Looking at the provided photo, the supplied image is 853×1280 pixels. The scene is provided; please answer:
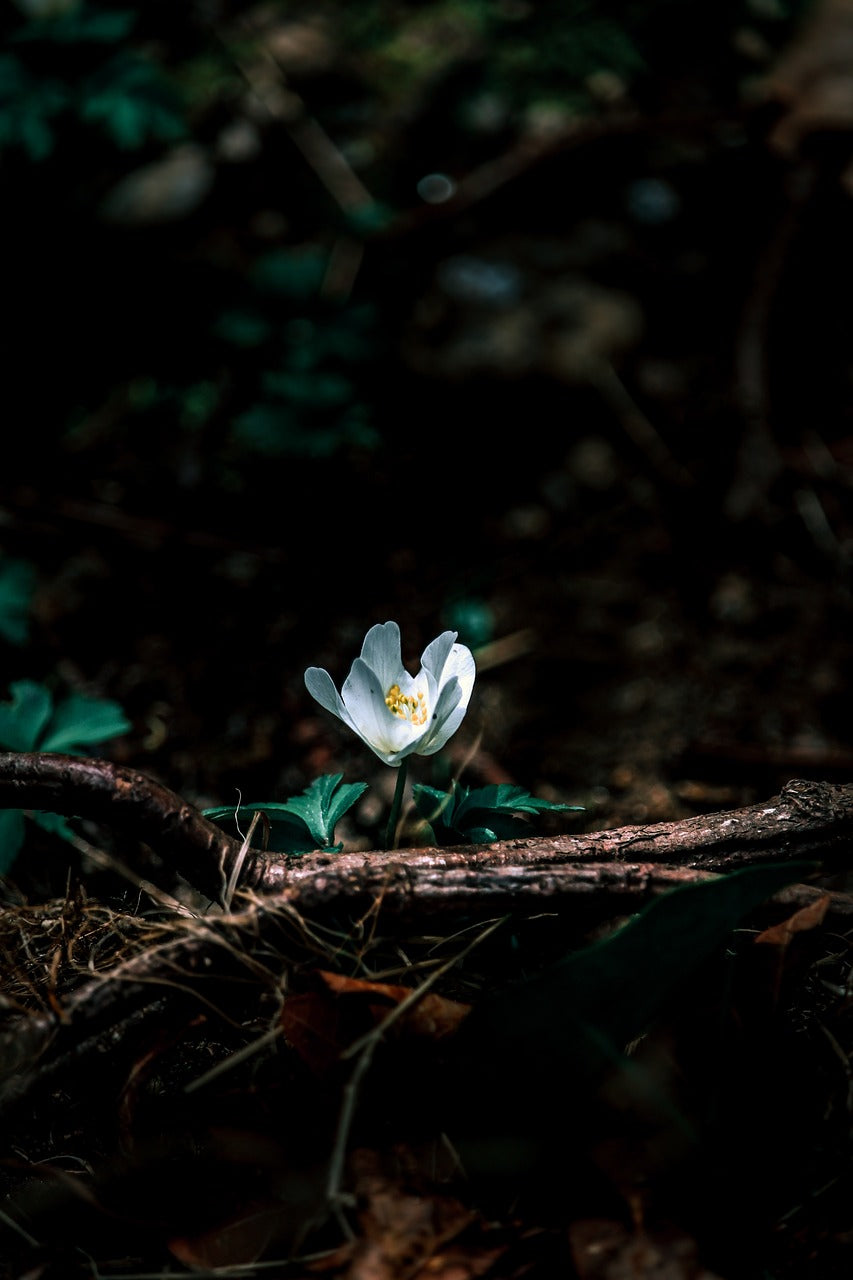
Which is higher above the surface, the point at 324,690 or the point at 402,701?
the point at 324,690

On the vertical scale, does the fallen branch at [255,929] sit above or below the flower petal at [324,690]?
below

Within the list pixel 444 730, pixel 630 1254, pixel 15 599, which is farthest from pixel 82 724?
pixel 630 1254

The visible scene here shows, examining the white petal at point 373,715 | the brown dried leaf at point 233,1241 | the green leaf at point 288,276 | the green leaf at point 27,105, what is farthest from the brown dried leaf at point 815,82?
the brown dried leaf at point 233,1241

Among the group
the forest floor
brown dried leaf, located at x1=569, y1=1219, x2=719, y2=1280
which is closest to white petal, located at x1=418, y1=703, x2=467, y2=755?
the forest floor

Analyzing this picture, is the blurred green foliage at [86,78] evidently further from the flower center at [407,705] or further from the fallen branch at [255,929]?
the fallen branch at [255,929]

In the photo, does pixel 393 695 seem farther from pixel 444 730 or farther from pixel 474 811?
pixel 474 811

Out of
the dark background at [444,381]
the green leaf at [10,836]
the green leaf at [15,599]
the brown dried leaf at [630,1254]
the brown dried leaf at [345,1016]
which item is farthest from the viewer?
the dark background at [444,381]

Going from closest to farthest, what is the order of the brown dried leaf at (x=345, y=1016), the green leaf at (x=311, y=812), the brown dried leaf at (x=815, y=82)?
the brown dried leaf at (x=345, y=1016) < the green leaf at (x=311, y=812) < the brown dried leaf at (x=815, y=82)
